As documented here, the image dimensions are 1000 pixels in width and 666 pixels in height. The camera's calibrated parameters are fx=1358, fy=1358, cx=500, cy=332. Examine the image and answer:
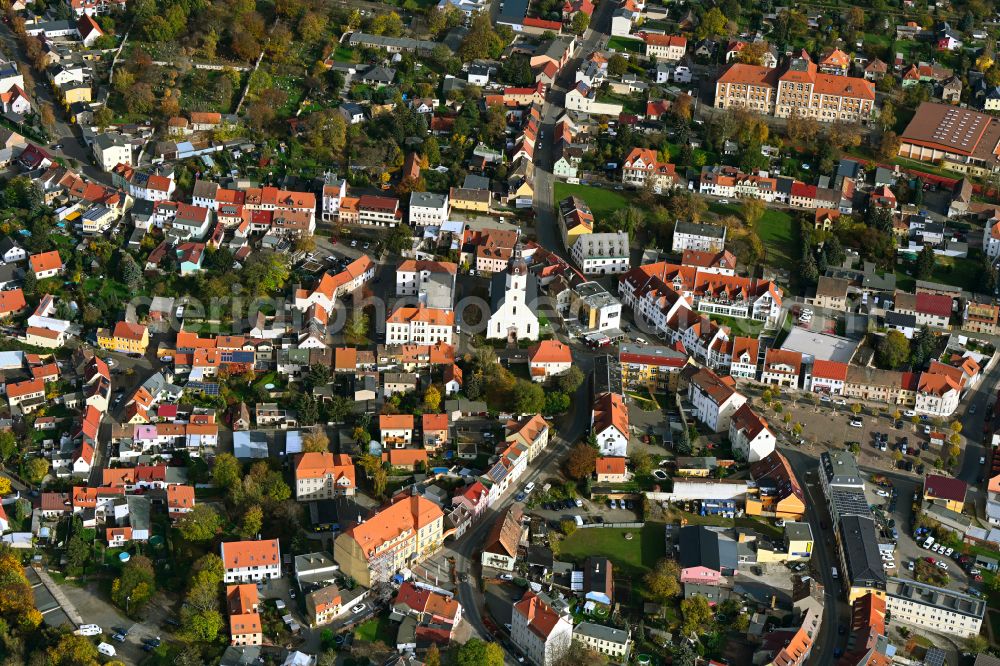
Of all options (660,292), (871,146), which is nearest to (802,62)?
(871,146)

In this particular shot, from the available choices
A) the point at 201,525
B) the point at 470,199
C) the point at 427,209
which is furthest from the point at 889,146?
A: the point at 201,525

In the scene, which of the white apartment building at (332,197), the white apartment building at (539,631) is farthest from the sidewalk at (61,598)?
the white apartment building at (332,197)

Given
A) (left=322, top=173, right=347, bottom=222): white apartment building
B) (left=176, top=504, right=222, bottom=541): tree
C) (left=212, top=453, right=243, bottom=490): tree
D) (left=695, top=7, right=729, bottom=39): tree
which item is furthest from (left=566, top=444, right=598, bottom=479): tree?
(left=695, top=7, right=729, bottom=39): tree

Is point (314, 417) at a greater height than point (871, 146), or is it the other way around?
point (871, 146)

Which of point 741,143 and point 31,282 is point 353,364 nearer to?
point 31,282

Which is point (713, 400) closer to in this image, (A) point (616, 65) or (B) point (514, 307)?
(B) point (514, 307)

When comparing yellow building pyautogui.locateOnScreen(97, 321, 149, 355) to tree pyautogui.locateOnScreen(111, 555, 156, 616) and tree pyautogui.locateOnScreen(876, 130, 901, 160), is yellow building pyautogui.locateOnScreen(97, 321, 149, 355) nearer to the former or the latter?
tree pyautogui.locateOnScreen(111, 555, 156, 616)

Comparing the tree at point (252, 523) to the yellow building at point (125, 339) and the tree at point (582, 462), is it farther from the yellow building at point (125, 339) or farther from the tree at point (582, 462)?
the yellow building at point (125, 339)
